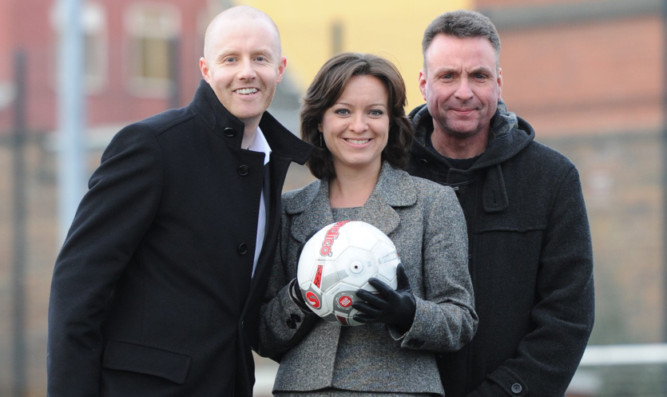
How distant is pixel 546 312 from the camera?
339 centimetres

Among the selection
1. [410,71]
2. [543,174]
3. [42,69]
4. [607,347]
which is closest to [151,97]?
[42,69]

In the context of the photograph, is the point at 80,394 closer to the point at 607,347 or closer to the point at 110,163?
the point at 110,163

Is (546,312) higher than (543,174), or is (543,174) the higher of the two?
(543,174)

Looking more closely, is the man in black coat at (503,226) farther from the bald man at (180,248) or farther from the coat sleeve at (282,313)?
the bald man at (180,248)

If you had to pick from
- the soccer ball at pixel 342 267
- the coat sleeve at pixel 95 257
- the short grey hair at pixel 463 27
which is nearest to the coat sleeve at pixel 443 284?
the soccer ball at pixel 342 267

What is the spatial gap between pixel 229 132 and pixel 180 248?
44 cm

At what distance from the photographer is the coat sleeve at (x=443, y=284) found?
3070mm

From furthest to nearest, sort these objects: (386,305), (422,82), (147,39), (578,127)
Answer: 1. (147,39)
2. (578,127)
3. (422,82)
4. (386,305)

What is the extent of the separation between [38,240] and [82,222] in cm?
987

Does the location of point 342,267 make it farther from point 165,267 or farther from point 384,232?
point 165,267

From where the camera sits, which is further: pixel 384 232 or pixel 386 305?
pixel 384 232

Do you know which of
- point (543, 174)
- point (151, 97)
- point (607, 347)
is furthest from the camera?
point (151, 97)

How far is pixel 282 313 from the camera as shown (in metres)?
3.24

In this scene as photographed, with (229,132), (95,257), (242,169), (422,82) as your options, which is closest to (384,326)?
(242,169)
